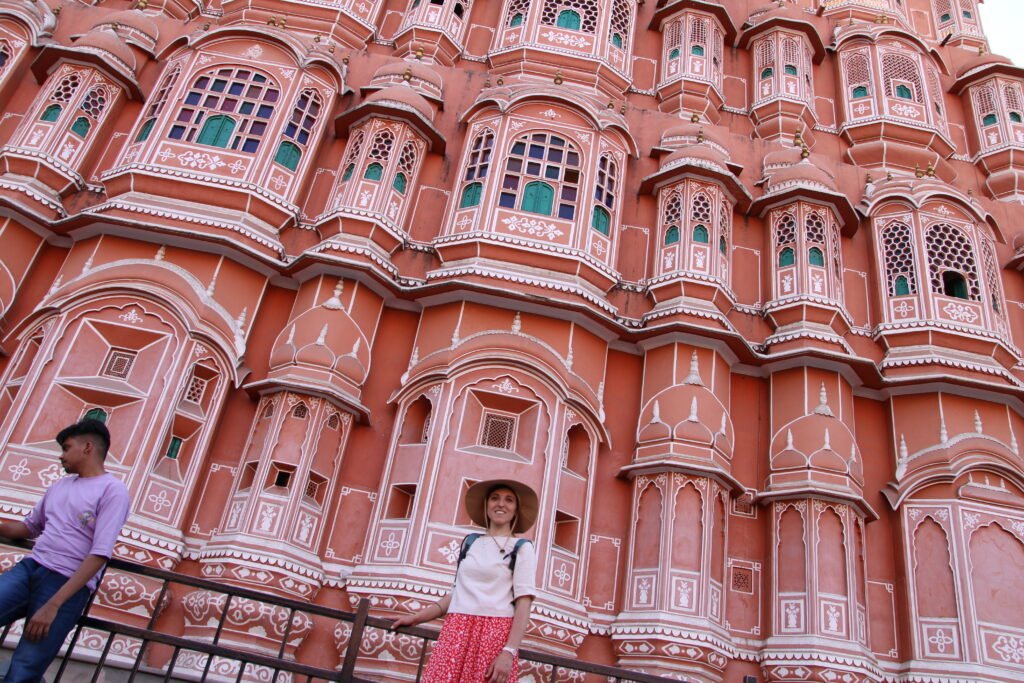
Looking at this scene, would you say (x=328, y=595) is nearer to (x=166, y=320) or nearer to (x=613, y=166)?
(x=166, y=320)

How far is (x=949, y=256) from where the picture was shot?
1449cm

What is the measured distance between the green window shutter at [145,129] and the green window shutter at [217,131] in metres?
0.97

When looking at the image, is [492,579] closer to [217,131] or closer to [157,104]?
[217,131]

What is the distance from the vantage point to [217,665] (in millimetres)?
9742

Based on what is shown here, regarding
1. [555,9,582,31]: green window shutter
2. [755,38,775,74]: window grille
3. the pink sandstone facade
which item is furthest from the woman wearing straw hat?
[755,38,775,74]: window grille

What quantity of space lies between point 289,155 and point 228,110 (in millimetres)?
1325

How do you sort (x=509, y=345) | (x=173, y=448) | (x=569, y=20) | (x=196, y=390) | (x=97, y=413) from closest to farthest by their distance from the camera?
(x=97, y=413) → (x=173, y=448) → (x=196, y=390) → (x=509, y=345) → (x=569, y=20)

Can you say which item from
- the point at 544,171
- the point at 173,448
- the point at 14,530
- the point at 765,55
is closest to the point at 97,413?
the point at 173,448

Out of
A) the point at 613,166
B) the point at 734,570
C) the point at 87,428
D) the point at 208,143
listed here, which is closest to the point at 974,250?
the point at 613,166

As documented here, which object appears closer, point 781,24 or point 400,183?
point 400,183

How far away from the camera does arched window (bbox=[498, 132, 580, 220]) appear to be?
535 inches

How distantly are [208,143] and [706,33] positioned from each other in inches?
454

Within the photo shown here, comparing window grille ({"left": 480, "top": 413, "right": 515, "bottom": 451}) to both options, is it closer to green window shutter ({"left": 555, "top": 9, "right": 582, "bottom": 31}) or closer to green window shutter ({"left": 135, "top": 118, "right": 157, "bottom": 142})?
green window shutter ({"left": 135, "top": 118, "right": 157, "bottom": 142})

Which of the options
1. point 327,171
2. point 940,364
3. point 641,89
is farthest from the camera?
point 641,89
